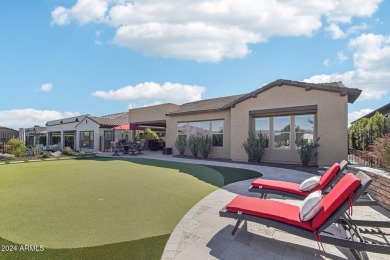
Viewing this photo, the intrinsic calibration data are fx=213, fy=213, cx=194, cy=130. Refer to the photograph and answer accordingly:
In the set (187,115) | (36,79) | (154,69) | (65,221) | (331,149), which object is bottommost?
(65,221)

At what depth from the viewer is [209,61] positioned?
14.5 meters

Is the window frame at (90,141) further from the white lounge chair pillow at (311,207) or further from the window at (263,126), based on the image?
the white lounge chair pillow at (311,207)

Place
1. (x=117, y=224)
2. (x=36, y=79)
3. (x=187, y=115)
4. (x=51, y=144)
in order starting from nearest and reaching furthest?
(x=117, y=224) < (x=36, y=79) < (x=187, y=115) < (x=51, y=144)

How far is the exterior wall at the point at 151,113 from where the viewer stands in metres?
21.0

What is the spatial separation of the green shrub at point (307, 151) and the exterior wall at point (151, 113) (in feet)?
41.1

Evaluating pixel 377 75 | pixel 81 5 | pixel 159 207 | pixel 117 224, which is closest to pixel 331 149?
pixel 377 75

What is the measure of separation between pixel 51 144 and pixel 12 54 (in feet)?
92.1

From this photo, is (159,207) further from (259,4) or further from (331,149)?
(331,149)

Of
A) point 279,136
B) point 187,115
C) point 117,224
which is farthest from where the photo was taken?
point 187,115

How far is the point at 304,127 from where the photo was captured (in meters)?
12.8

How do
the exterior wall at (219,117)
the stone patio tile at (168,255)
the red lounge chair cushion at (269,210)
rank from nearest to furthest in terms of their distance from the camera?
1. the stone patio tile at (168,255)
2. the red lounge chair cushion at (269,210)
3. the exterior wall at (219,117)

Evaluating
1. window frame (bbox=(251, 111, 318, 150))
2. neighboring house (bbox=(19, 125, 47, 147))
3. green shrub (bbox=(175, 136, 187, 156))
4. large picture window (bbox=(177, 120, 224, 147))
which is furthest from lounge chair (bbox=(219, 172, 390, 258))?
neighboring house (bbox=(19, 125, 47, 147))

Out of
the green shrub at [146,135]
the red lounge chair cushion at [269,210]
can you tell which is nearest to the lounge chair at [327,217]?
the red lounge chair cushion at [269,210]

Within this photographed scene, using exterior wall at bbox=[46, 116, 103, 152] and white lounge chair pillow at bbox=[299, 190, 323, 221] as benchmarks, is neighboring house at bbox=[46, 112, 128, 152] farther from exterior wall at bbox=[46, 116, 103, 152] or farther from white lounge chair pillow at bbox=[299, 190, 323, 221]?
white lounge chair pillow at bbox=[299, 190, 323, 221]
